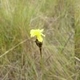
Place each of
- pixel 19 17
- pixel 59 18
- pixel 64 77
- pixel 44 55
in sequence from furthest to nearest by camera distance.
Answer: pixel 59 18, pixel 19 17, pixel 44 55, pixel 64 77

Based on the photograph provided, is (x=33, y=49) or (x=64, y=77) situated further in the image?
(x=33, y=49)

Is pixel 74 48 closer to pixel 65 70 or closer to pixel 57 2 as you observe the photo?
pixel 65 70

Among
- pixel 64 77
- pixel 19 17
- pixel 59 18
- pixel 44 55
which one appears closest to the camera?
pixel 64 77

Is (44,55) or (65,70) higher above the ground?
(44,55)

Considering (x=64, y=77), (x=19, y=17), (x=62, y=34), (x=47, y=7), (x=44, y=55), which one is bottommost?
(x=64, y=77)

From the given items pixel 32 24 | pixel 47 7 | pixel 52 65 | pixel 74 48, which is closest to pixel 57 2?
pixel 47 7

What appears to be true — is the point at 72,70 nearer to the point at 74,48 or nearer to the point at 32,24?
the point at 74,48
